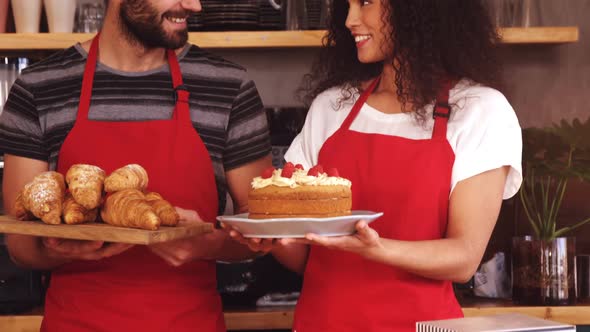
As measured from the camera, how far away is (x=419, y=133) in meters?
1.82

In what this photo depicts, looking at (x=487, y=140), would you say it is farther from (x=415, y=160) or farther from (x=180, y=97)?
(x=180, y=97)

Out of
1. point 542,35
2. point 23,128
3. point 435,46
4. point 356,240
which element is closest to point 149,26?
point 23,128

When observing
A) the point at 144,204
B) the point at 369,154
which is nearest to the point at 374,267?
the point at 369,154

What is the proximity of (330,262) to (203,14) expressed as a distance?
1.17 metres

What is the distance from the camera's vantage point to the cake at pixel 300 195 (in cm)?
164

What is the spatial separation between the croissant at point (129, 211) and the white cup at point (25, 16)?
1.19 meters

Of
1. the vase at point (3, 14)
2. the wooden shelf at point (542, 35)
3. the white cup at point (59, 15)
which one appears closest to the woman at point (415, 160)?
the wooden shelf at point (542, 35)

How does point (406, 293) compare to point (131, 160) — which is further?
point (131, 160)

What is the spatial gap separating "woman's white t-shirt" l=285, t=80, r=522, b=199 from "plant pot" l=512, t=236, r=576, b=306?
778 mm

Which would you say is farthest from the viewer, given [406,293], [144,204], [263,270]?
[263,270]

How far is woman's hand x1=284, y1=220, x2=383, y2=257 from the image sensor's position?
1.47m

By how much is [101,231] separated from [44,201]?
0.15 m

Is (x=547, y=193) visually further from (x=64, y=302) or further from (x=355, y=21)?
(x=64, y=302)

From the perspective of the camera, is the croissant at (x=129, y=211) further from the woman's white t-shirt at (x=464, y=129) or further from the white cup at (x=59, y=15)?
the white cup at (x=59, y=15)
